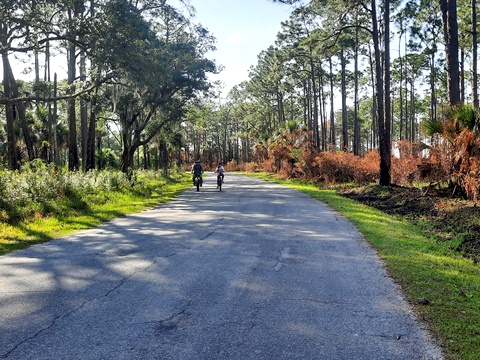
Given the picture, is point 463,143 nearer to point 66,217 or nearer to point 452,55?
point 452,55

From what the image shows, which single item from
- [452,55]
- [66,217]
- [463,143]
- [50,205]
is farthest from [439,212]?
[50,205]

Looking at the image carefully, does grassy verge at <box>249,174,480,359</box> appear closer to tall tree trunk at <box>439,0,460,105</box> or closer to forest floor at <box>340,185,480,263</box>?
forest floor at <box>340,185,480,263</box>

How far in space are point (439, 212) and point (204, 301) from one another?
10.3 metres

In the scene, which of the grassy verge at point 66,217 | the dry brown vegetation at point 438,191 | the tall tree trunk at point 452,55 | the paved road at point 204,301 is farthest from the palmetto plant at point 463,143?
the grassy verge at point 66,217

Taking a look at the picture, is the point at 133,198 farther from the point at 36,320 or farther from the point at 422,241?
the point at 36,320

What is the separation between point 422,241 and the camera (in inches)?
360

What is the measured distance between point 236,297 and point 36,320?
2.27 m

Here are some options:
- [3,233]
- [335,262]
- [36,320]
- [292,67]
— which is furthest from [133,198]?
[292,67]

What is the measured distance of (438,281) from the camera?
19.3 ft

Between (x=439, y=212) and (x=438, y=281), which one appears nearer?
(x=438, y=281)

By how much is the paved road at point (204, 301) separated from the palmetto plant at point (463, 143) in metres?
6.41

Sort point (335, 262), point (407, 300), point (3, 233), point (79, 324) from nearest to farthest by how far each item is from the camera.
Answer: point (79, 324), point (407, 300), point (335, 262), point (3, 233)

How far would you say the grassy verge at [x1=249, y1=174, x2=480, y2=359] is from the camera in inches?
160

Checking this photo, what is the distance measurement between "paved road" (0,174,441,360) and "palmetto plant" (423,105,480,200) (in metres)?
6.41
